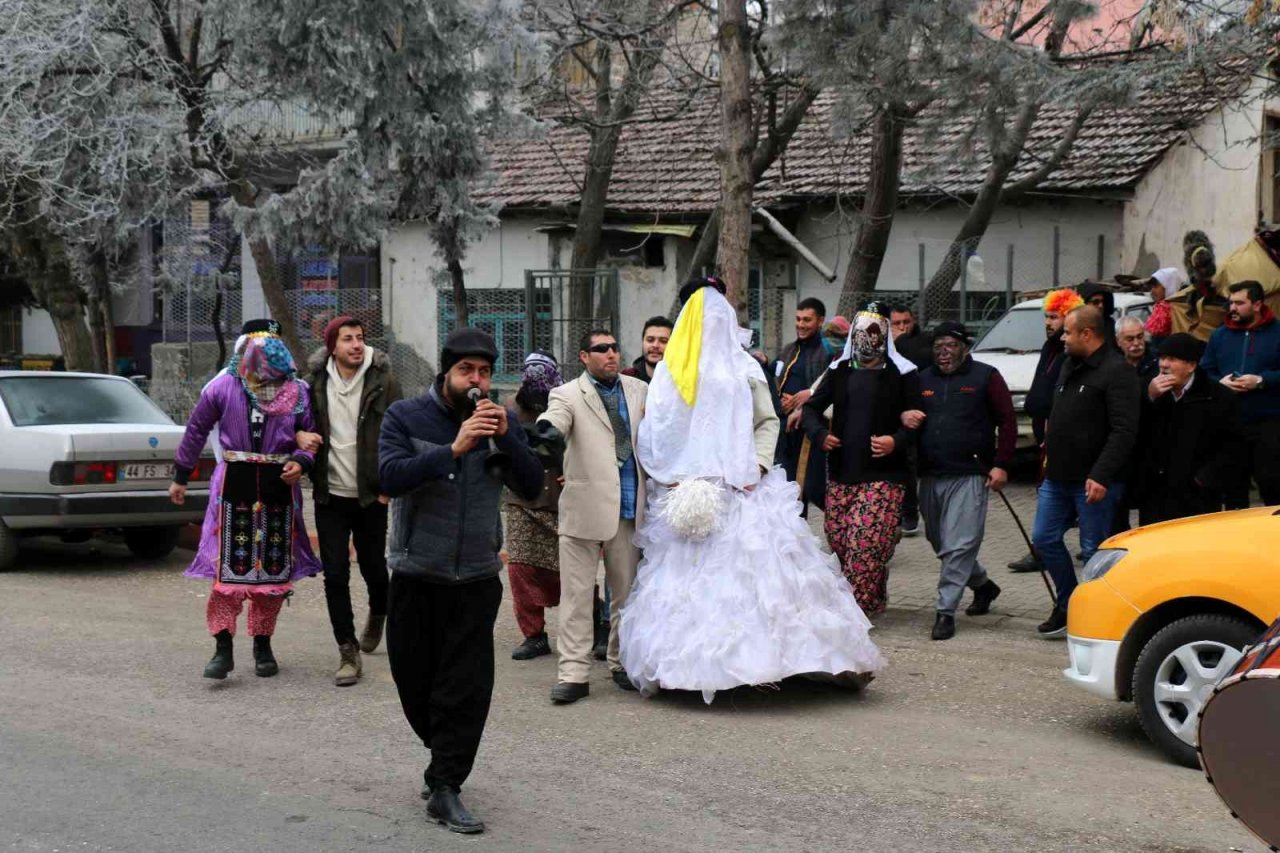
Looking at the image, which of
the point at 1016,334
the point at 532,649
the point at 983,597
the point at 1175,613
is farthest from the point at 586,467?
the point at 1016,334

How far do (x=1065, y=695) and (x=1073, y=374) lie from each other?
2.03 m

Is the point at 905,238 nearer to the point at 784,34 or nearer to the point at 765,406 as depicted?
the point at 784,34

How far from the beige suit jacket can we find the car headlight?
221 cm

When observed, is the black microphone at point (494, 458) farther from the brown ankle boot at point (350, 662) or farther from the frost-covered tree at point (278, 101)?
the frost-covered tree at point (278, 101)

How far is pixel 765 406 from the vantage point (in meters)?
8.07

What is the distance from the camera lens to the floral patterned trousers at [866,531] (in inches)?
359

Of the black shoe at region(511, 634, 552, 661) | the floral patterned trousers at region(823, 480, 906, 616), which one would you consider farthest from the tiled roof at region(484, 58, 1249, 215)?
the black shoe at region(511, 634, 552, 661)

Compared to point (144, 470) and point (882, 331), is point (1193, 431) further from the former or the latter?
point (144, 470)

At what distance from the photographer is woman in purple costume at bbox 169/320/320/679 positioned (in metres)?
7.98

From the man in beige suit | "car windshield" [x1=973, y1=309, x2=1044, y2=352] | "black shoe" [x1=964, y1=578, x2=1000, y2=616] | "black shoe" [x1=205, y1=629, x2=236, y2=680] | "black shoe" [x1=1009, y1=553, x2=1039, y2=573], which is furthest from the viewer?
"car windshield" [x1=973, y1=309, x2=1044, y2=352]

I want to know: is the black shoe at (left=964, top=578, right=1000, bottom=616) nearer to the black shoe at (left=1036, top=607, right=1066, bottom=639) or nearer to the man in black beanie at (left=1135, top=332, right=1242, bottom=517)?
the black shoe at (left=1036, top=607, right=1066, bottom=639)

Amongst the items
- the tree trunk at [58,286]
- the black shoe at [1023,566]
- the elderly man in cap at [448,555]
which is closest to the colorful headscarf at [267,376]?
the elderly man in cap at [448,555]

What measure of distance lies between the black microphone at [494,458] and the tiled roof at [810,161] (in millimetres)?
10561

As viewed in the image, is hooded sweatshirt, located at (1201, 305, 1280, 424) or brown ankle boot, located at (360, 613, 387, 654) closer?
brown ankle boot, located at (360, 613, 387, 654)
